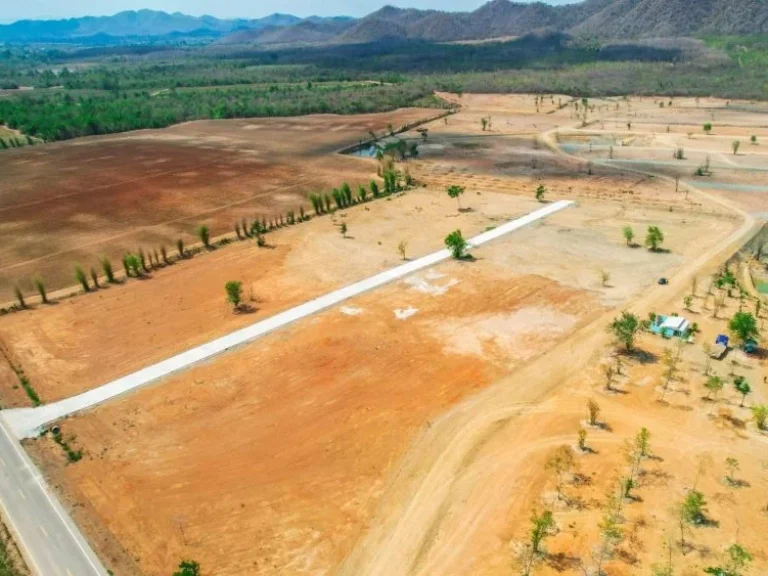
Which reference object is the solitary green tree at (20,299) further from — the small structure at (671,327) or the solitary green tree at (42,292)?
the small structure at (671,327)

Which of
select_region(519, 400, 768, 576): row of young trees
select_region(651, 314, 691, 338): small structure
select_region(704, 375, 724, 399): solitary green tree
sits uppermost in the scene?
select_region(651, 314, 691, 338): small structure

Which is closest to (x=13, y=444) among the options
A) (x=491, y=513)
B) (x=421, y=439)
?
(x=421, y=439)

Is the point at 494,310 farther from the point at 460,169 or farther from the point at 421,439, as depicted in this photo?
the point at 460,169

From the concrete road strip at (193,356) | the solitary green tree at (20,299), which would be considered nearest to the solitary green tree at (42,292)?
the solitary green tree at (20,299)

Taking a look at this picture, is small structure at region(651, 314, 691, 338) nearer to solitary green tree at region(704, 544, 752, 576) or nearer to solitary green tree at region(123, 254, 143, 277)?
solitary green tree at region(704, 544, 752, 576)

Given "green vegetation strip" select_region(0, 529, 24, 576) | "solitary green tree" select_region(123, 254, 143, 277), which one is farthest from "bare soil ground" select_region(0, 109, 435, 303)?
"green vegetation strip" select_region(0, 529, 24, 576)
